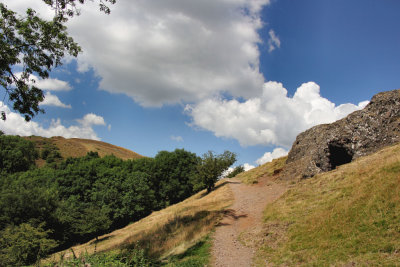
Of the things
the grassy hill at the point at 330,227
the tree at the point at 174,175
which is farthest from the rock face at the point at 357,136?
the tree at the point at 174,175

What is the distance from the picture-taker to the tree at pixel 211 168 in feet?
118

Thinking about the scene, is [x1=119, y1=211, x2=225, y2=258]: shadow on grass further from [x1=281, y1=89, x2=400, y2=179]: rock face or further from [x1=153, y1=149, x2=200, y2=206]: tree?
[x1=153, y1=149, x2=200, y2=206]: tree

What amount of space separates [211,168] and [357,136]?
20.3m

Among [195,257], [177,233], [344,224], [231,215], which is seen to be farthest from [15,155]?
[344,224]

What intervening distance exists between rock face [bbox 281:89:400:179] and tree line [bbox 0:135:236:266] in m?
16.7

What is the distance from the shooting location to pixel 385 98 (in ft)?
67.4

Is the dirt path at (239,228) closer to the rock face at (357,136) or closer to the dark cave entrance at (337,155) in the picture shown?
the rock face at (357,136)

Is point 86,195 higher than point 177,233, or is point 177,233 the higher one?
point 86,195

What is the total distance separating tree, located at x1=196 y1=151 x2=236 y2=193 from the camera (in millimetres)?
Answer: 35969

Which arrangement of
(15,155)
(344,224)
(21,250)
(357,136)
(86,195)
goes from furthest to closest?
(15,155)
(86,195)
(357,136)
(21,250)
(344,224)

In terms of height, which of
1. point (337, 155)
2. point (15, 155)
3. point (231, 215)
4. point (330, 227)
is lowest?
point (330, 227)

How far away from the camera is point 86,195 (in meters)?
46.3

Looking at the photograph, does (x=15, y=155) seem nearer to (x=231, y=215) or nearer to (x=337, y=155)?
(x=231, y=215)

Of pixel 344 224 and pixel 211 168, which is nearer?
pixel 344 224
